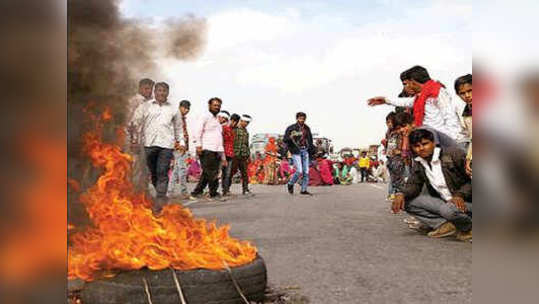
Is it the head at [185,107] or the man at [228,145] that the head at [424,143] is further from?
the man at [228,145]

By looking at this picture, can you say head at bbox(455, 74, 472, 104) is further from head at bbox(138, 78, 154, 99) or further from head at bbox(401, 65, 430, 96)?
head at bbox(138, 78, 154, 99)

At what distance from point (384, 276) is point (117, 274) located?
76.3 inches

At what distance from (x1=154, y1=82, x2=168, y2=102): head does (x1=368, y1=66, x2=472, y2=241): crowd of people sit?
223cm

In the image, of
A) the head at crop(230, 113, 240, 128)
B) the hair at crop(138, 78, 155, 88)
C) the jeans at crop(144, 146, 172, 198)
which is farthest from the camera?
the head at crop(230, 113, 240, 128)

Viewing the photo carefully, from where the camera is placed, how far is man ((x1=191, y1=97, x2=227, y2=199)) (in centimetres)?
1037

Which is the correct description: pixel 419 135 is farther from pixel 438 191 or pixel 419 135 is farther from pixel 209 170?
pixel 209 170

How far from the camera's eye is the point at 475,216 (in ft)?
4.09

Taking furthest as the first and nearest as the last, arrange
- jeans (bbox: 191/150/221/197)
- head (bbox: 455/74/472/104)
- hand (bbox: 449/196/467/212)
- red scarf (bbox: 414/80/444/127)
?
jeans (bbox: 191/150/221/197) < red scarf (bbox: 414/80/444/127) < hand (bbox: 449/196/467/212) < head (bbox: 455/74/472/104)

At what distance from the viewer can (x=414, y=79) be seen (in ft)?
20.9

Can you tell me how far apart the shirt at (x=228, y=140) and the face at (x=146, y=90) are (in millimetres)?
6530

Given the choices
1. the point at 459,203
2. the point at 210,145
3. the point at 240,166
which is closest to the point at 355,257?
the point at 459,203

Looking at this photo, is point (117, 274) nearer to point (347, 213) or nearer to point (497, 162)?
point (497, 162)

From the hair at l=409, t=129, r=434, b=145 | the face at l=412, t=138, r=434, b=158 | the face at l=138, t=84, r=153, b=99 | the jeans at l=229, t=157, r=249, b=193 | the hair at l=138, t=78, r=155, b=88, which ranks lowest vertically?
the jeans at l=229, t=157, r=249, b=193

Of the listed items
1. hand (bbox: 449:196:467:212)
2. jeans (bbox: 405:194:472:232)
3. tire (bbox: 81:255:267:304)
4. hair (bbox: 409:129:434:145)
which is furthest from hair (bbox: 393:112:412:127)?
tire (bbox: 81:255:267:304)
